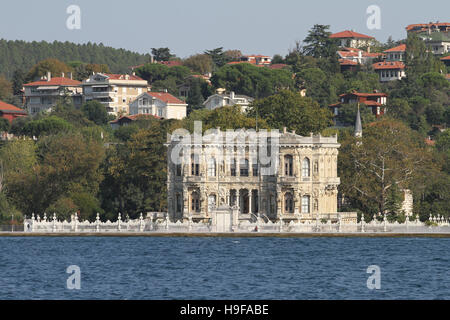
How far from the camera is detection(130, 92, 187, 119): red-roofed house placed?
196 meters

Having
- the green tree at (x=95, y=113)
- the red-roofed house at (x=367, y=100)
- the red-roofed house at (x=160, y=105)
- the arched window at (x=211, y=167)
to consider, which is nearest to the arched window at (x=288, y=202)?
the arched window at (x=211, y=167)

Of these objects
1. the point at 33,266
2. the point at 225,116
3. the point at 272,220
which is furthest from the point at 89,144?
the point at 33,266

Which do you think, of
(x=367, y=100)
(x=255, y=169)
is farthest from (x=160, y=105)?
(x=255, y=169)

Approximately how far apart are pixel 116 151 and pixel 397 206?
28.1m

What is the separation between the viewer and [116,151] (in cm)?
12475

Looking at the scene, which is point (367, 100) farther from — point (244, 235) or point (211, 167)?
point (244, 235)

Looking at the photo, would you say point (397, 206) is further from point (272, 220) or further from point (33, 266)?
point (33, 266)

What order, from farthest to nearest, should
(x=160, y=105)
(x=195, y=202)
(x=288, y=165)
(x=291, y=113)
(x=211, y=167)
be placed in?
(x=160, y=105), (x=291, y=113), (x=195, y=202), (x=211, y=167), (x=288, y=165)

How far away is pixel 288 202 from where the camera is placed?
108 meters

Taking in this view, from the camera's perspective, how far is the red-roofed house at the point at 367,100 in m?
180

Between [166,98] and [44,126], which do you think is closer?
[44,126]

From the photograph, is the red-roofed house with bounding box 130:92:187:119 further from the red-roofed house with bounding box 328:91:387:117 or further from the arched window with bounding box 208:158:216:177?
the arched window with bounding box 208:158:216:177

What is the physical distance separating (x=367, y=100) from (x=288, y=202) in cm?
7848

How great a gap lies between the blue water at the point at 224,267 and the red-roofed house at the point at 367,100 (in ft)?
236
